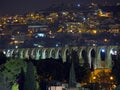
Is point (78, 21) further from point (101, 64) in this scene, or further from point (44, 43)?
point (101, 64)

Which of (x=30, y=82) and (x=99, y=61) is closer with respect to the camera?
(x=30, y=82)

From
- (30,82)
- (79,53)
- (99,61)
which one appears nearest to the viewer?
(30,82)

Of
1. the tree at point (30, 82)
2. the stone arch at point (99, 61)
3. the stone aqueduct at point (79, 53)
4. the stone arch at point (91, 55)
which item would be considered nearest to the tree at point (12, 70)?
the tree at point (30, 82)

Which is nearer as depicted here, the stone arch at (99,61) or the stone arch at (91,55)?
the stone arch at (99,61)

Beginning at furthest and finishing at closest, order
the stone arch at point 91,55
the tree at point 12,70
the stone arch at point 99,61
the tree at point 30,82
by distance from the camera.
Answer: the stone arch at point 91,55, the stone arch at point 99,61, the tree at point 12,70, the tree at point 30,82

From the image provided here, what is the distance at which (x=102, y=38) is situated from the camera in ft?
445

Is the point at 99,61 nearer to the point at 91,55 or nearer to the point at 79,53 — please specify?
the point at 79,53

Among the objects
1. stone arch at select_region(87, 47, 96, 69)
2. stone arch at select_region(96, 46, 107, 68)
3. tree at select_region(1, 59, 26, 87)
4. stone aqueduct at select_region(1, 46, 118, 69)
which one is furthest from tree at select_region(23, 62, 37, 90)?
stone arch at select_region(87, 47, 96, 69)

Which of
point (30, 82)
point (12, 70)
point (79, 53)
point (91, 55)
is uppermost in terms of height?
point (79, 53)

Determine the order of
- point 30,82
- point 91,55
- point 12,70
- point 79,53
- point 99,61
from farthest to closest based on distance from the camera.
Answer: point 91,55 < point 79,53 < point 99,61 < point 12,70 < point 30,82

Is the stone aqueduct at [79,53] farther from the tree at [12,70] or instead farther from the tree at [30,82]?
the tree at [30,82]

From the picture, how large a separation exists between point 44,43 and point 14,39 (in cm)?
2556

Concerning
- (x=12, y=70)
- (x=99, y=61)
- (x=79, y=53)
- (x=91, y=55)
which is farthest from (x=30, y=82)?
(x=91, y=55)

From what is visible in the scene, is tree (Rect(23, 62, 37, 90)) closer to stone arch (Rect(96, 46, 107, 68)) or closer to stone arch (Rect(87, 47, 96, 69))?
stone arch (Rect(96, 46, 107, 68))
